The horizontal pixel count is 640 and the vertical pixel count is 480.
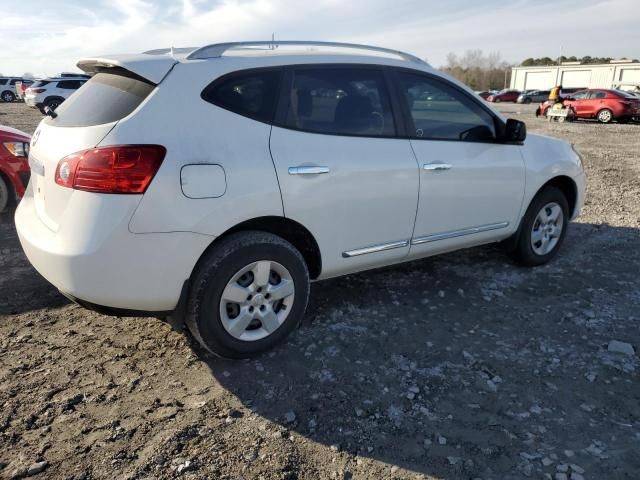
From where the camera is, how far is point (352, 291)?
4285 mm

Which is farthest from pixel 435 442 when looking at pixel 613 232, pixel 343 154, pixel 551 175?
pixel 613 232

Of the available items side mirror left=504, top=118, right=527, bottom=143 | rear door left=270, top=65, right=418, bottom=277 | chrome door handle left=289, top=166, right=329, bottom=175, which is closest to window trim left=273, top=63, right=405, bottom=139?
rear door left=270, top=65, right=418, bottom=277

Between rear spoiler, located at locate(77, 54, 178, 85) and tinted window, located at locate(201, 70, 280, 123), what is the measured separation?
248mm

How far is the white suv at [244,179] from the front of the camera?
268 centimetres

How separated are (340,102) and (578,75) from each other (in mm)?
77475

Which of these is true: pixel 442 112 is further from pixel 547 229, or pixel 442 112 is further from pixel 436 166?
pixel 547 229

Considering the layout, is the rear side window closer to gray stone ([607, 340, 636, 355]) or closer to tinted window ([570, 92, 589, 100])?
gray stone ([607, 340, 636, 355])

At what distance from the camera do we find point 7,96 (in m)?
34.8

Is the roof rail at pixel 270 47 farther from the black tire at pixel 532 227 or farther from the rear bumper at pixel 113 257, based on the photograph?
the black tire at pixel 532 227

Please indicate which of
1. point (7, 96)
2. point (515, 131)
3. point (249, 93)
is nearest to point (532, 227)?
point (515, 131)

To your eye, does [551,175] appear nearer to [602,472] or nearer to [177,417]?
[602,472]

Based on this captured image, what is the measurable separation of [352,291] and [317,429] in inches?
68.4

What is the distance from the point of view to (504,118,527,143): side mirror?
4.20 m

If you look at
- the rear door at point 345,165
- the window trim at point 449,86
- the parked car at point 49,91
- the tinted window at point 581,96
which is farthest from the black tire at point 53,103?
the tinted window at point 581,96
